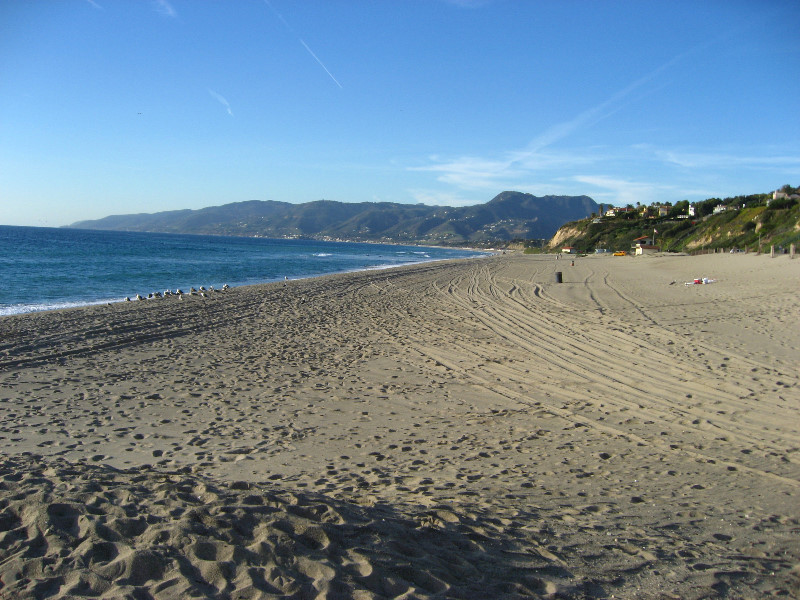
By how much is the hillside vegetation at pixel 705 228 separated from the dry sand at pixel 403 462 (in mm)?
32924

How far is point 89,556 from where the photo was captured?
2.93m

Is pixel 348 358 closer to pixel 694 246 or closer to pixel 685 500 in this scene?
pixel 685 500

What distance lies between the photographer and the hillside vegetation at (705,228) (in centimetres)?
4325

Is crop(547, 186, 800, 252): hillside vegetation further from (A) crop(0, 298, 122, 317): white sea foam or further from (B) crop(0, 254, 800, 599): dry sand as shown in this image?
(A) crop(0, 298, 122, 317): white sea foam

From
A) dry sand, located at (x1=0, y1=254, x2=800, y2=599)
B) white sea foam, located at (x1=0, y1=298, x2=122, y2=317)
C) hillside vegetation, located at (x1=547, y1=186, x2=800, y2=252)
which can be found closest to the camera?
dry sand, located at (x1=0, y1=254, x2=800, y2=599)

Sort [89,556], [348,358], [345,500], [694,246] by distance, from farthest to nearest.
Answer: [694,246], [348,358], [345,500], [89,556]

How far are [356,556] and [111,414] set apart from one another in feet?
16.2

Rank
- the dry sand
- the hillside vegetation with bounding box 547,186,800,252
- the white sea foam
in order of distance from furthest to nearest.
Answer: the hillside vegetation with bounding box 547,186,800,252
the white sea foam
the dry sand

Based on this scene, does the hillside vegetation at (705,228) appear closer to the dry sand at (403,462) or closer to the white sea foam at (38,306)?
the dry sand at (403,462)

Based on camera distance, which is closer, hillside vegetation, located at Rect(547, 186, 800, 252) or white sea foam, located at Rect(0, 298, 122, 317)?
white sea foam, located at Rect(0, 298, 122, 317)

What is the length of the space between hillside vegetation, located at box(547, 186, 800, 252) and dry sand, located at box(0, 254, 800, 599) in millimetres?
32924

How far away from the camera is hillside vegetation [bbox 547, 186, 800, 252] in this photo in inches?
1703

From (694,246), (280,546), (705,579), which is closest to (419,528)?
(280,546)

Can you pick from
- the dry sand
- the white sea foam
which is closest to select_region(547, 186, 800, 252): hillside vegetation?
the dry sand
